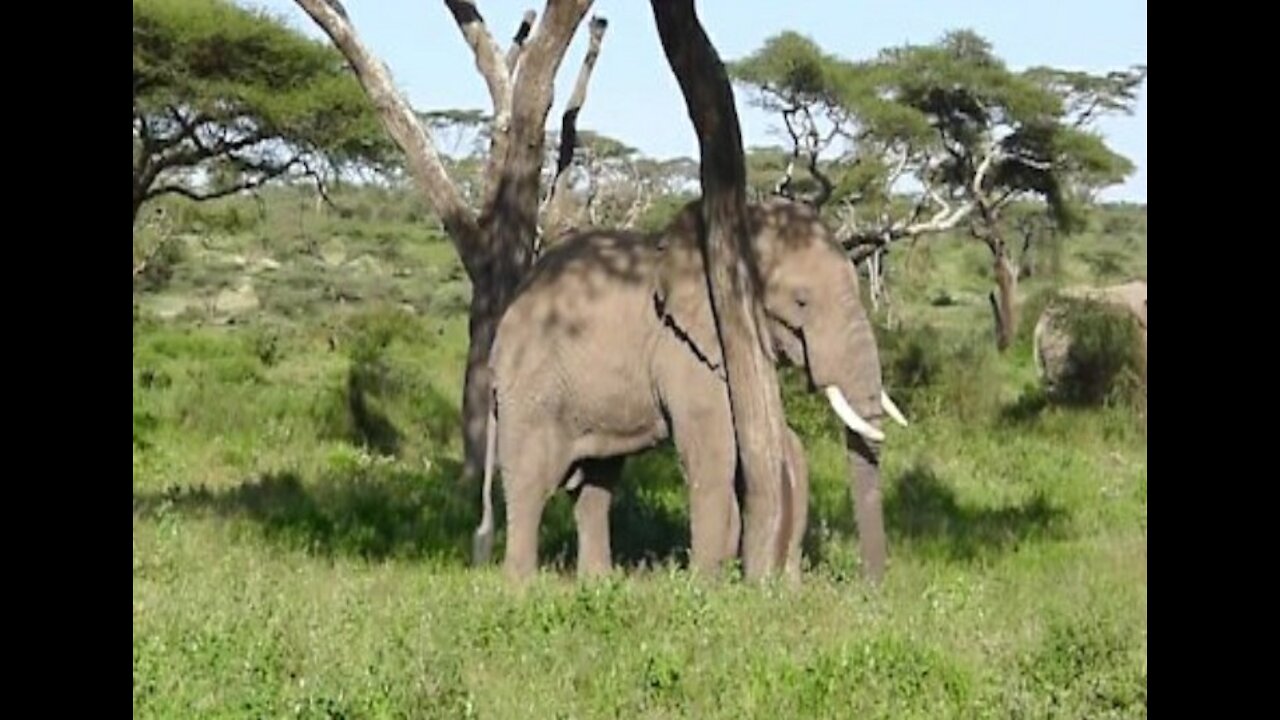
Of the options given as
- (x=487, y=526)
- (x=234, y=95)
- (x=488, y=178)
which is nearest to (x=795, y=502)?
(x=487, y=526)

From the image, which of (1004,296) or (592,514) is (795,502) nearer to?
(592,514)

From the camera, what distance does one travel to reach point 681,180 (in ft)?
130

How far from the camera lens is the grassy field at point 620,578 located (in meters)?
5.28

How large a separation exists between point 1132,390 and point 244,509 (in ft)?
29.0

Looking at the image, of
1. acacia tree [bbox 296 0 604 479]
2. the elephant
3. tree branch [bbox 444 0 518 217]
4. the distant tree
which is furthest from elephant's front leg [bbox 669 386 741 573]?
the distant tree

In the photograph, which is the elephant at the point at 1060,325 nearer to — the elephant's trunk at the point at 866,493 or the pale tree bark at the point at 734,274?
the elephant's trunk at the point at 866,493

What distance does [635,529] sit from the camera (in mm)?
9336

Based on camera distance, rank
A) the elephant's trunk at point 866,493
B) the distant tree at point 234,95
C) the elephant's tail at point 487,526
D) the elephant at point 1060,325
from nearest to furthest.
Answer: the elephant's trunk at point 866,493, the elephant's tail at point 487,526, the elephant at point 1060,325, the distant tree at point 234,95

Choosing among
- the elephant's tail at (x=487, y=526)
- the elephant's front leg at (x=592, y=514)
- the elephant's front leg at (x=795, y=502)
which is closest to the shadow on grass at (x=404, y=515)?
the elephant's front leg at (x=592, y=514)

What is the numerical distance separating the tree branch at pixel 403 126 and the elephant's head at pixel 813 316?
11.6 feet

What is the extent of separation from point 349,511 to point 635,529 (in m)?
1.68

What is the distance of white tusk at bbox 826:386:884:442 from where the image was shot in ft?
24.9
